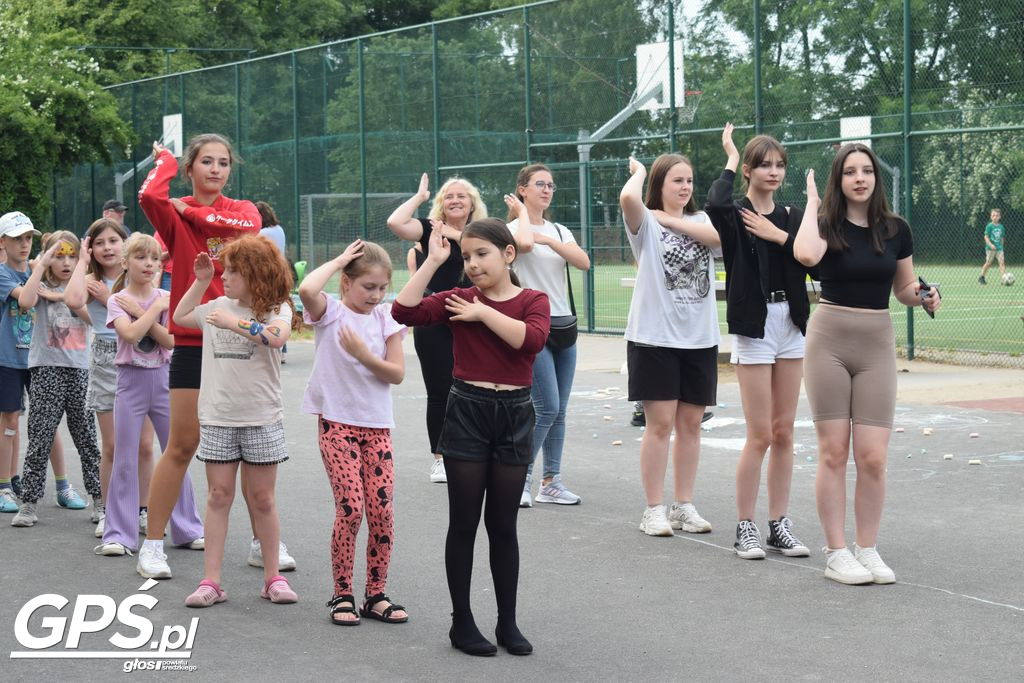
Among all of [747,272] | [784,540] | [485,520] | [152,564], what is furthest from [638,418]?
[485,520]

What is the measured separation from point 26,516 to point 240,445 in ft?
8.06

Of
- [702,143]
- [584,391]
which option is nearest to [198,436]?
[584,391]

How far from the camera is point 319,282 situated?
5809 mm

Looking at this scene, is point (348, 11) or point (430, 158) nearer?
point (430, 158)

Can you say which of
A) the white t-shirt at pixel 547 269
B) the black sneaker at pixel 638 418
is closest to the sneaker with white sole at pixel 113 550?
the white t-shirt at pixel 547 269

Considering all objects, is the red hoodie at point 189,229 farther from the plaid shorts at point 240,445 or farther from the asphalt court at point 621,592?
the asphalt court at point 621,592

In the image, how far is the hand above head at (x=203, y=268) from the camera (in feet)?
20.4

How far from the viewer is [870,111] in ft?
55.5

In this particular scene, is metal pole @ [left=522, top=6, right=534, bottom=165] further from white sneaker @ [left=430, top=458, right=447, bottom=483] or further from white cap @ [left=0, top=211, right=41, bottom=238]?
white cap @ [left=0, top=211, right=41, bottom=238]

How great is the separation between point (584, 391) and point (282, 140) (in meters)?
14.7

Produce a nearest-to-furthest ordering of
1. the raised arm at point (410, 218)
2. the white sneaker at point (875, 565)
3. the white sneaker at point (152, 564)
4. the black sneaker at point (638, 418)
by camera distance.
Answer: the white sneaker at point (875, 565)
the white sneaker at point (152, 564)
the raised arm at point (410, 218)
the black sneaker at point (638, 418)

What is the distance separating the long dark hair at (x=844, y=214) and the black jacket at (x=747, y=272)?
34 cm

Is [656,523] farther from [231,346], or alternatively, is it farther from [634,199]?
[231,346]

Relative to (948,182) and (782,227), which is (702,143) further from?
(782,227)
